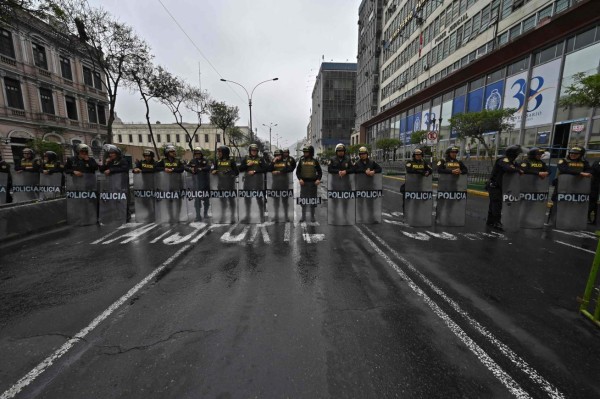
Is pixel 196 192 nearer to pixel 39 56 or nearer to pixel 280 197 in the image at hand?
pixel 280 197

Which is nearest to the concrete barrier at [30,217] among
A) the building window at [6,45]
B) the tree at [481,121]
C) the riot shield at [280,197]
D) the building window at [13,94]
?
the riot shield at [280,197]

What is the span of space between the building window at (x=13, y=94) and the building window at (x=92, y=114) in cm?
768

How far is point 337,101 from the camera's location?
334 feet

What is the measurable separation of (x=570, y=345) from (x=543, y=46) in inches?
919

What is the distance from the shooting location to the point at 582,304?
11.0 ft

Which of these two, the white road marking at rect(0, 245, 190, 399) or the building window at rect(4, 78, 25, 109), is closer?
the white road marking at rect(0, 245, 190, 399)

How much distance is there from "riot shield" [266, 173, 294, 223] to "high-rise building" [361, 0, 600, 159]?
17060 millimetres

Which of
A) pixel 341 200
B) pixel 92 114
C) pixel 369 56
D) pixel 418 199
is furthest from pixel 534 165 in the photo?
pixel 369 56

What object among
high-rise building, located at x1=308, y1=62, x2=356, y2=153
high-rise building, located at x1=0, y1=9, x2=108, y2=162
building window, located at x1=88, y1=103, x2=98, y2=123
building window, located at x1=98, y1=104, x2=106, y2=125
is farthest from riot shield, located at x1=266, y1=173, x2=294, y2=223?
high-rise building, located at x1=308, y1=62, x2=356, y2=153

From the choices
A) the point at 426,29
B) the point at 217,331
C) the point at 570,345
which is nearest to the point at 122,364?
the point at 217,331

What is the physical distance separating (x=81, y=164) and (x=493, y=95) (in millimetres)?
28125

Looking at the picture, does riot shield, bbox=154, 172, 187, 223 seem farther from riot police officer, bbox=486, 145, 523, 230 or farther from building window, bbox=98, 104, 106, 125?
building window, bbox=98, 104, 106, 125

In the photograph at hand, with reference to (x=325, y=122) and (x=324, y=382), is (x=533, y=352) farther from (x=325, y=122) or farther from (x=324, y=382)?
(x=325, y=122)

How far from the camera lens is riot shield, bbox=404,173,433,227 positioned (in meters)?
7.60
